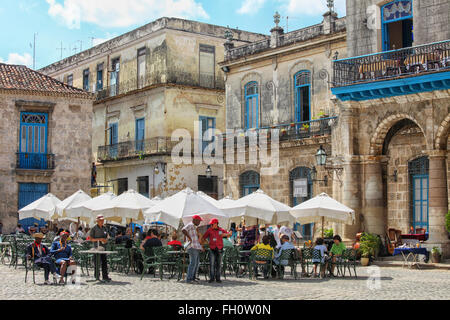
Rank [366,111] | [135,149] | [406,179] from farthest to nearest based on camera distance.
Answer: [135,149] → [406,179] → [366,111]

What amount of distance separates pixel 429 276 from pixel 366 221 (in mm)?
5078

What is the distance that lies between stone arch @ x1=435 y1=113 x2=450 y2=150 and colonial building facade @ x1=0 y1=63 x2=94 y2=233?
17.7m

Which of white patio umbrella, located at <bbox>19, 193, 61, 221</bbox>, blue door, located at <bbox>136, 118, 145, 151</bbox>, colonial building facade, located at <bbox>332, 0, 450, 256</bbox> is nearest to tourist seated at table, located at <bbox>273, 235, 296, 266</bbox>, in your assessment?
colonial building facade, located at <bbox>332, 0, 450, 256</bbox>

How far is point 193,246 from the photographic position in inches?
623

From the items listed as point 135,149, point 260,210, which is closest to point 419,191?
point 260,210

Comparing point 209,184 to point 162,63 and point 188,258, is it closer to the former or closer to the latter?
point 162,63

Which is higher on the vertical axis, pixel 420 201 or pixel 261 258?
Result: pixel 420 201

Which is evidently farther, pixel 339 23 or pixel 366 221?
pixel 339 23

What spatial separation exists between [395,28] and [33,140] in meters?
17.2

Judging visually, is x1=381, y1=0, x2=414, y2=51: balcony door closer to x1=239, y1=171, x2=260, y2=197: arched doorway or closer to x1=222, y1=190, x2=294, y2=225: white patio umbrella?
x1=222, y1=190, x2=294, y2=225: white patio umbrella

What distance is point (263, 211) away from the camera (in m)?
18.8

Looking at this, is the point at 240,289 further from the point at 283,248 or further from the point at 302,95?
the point at 302,95
